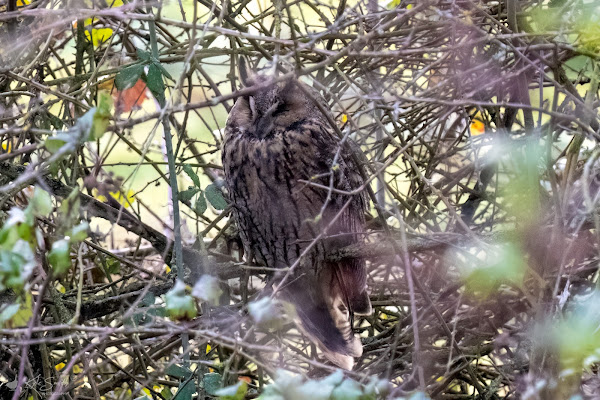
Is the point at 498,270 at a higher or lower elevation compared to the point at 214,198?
lower

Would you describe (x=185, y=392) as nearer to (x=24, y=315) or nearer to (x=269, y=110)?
(x=24, y=315)

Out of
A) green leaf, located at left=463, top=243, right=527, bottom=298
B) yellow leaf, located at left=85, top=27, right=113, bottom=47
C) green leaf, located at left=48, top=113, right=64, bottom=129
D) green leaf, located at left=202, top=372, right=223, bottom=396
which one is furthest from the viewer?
yellow leaf, located at left=85, top=27, right=113, bottom=47

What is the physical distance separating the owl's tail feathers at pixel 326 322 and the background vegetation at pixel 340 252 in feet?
0.26

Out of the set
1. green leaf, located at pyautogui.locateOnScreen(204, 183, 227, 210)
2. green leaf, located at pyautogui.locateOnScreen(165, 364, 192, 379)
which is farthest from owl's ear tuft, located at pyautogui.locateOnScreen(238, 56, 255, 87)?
green leaf, located at pyautogui.locateOnScreen(165, 364, 192, 379)

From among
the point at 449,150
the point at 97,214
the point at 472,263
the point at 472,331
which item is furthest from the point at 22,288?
the point at 449,150

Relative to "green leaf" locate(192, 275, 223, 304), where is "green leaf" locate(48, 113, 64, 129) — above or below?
above

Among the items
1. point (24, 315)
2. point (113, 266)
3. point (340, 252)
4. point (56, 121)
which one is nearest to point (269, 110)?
point (340, 252)

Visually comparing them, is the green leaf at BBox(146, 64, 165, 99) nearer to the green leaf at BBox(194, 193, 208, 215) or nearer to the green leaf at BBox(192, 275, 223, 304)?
the green leaf at BBox(194, 193, 208, 215)

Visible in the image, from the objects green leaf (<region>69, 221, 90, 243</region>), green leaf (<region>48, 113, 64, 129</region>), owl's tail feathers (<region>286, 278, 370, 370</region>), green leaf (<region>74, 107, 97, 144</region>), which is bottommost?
owl's tail feathers (<region>286, 278, 370, 370</region>)

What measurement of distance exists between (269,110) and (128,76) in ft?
1.73

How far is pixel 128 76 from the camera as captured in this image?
1.38 meters

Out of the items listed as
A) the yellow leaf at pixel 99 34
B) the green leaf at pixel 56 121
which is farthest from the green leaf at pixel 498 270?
the yellow leaf at pixel 99 34

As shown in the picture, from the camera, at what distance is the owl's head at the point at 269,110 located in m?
1.84

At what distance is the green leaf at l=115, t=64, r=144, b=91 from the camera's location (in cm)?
138
